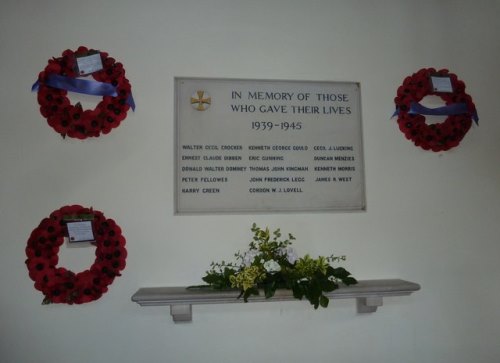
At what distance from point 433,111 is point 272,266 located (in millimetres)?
1226

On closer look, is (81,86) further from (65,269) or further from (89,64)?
(65,269)

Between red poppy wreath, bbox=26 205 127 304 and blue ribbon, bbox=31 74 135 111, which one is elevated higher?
blue ribbon, bbox=31 74 135 111

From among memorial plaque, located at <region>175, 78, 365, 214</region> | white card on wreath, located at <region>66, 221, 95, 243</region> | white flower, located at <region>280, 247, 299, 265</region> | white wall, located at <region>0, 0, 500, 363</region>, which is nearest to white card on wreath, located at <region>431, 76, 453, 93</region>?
white wall, located at <region>0, 0, 500, 363</region>

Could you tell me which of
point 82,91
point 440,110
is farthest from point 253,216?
point 440,110

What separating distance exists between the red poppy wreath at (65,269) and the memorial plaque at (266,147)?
0.35 m

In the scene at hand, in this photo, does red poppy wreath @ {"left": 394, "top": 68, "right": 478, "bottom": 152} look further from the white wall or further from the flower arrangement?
the flower arrangement

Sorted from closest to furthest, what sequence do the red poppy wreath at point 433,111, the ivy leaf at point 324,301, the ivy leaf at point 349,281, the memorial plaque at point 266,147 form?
the ivy leaf at point 324,301
the ivy leaf at point 349,281
the memorial plaque at point 266,147
the red poppy wreath at point 433,111

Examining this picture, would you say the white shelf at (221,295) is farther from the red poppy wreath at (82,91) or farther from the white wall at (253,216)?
the red poppy wreath at (82,91)

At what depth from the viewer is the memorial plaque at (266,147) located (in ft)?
5.24

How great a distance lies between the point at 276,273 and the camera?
1453 mm

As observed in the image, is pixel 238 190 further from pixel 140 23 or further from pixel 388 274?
pixel 140 23

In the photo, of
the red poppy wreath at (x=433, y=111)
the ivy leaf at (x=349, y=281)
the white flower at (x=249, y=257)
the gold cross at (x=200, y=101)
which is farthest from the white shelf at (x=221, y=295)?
the gold cross at (x=200, y=101)

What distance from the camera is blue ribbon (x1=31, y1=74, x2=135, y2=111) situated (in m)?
1.53

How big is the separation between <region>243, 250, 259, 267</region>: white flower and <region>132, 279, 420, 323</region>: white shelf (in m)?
0.14
